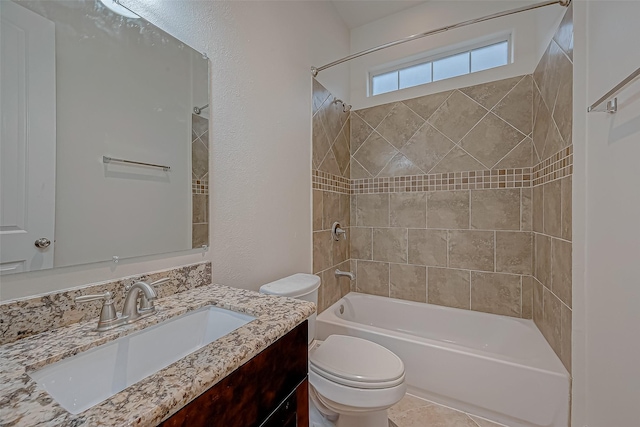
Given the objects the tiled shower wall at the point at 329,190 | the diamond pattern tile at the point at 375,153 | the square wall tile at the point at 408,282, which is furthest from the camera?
the diamond pattern tile at the point at 375,153

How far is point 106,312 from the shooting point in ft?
2.47

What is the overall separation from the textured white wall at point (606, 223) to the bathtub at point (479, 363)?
0.14 meters

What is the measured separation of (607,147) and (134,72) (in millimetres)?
1937

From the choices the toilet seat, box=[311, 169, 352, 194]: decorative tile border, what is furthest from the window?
the toilet seat

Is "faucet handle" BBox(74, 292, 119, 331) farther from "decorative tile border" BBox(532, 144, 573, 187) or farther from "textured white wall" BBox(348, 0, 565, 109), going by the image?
"textured white wall" BBox(348, 0, 565, 109)

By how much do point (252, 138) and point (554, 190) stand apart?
1778 mm

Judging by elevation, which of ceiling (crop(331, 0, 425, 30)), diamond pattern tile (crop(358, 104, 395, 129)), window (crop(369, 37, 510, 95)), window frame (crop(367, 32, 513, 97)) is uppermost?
ceiling (crop(331, 0, 425, 30))

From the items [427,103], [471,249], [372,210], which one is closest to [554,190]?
[471,249]

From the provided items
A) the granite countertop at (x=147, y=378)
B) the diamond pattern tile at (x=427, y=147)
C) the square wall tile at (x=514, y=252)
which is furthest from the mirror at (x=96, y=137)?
the square wall tile at (x=514, y=252)

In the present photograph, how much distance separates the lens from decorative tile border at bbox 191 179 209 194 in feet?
3.71

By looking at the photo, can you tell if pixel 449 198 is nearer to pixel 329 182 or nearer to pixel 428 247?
pixel 428 247

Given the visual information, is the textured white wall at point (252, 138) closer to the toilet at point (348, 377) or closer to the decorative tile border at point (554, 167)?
the toilet at point (348, 377)

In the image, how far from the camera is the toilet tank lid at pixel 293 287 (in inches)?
50.7

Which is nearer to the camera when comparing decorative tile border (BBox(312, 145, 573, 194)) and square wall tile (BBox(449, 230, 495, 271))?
decorative tile border (BBox(312, 145, 573, 194))
